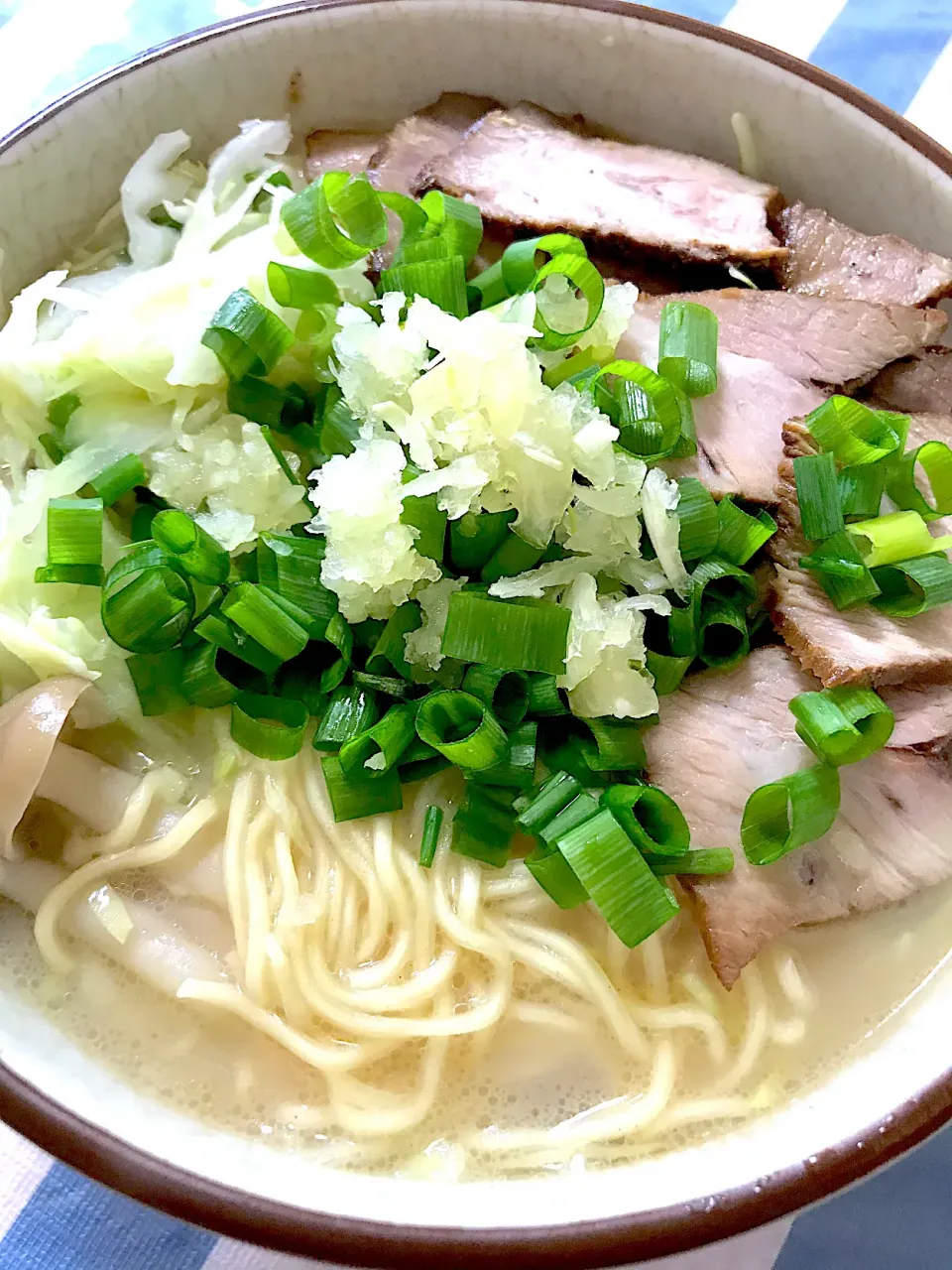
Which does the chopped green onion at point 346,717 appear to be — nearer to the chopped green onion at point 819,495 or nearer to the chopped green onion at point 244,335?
the chopped green onion at point 244,335

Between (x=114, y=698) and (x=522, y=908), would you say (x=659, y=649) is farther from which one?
(x=114, y=698)

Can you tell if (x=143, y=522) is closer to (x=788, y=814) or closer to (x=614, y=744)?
(x=614, y=744)

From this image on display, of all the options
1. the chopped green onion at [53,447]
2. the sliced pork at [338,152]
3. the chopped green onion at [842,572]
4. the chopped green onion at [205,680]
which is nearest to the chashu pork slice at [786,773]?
the chopped green onion at [842,572]

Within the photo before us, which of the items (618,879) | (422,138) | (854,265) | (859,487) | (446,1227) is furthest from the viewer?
(422,138)

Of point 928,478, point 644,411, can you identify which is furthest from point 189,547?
point 928,478

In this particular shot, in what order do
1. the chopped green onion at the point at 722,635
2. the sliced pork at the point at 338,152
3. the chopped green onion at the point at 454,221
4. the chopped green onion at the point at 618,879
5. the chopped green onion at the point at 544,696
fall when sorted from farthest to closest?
the sliced pork at the point at 338,152 → the chopped green onion at the point at 454,221 → the chopped green onion at the point at 722,635 → the chopped green onion at the point at 544,696 → the chopped green onion at the point at 618,879

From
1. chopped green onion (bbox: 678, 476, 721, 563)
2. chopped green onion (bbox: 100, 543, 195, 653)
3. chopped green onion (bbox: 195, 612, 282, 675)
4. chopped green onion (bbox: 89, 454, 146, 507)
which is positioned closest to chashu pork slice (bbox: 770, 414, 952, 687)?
chopped green onion (bbox: 678, 476, 721, 563)
